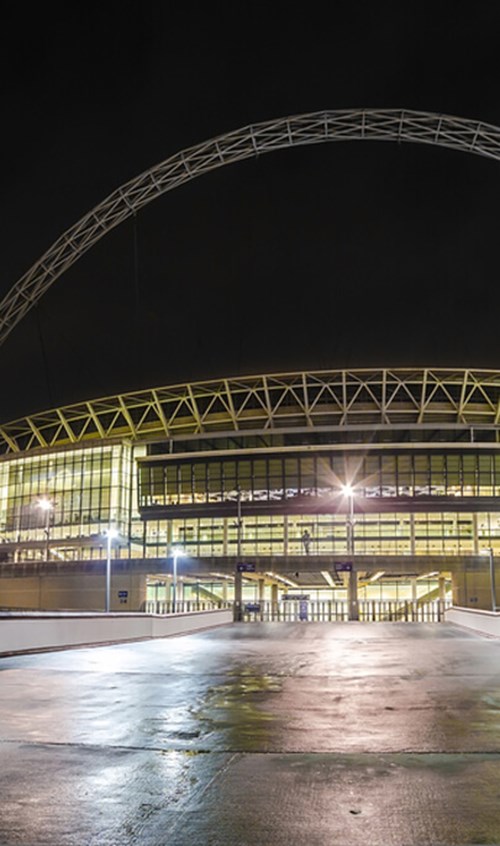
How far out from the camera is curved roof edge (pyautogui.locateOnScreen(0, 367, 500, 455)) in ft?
296

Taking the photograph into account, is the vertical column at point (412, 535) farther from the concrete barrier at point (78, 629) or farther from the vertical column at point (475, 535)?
the concrete barrier at point (78, 629)

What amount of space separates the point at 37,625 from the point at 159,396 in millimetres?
76705

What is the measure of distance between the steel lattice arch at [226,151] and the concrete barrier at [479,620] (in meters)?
21.6

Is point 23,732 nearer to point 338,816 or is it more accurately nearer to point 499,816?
point 338,816

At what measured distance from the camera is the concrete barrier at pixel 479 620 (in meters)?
35.5

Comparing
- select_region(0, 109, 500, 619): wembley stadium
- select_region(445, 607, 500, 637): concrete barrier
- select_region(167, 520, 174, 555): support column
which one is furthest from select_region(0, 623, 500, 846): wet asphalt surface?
select_region(167, 520, 174, 555): support column

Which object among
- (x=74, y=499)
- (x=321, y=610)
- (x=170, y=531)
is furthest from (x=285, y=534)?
(x=74, y=499)

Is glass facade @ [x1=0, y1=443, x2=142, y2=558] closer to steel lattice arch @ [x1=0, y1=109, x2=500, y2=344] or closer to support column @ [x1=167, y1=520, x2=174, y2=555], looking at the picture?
support column @ [x1=167, y1=520, x2=174, y2=555]

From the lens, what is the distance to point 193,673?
55.7ft

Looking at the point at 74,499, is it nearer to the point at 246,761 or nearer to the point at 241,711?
the point at 241,711

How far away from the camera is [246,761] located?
7500mm

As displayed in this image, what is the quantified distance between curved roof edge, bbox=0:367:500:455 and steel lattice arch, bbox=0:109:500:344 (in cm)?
4953

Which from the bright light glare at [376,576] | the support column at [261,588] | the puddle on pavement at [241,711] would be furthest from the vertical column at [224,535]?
the puddle on pavement at [241,711]

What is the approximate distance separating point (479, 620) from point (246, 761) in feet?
118
